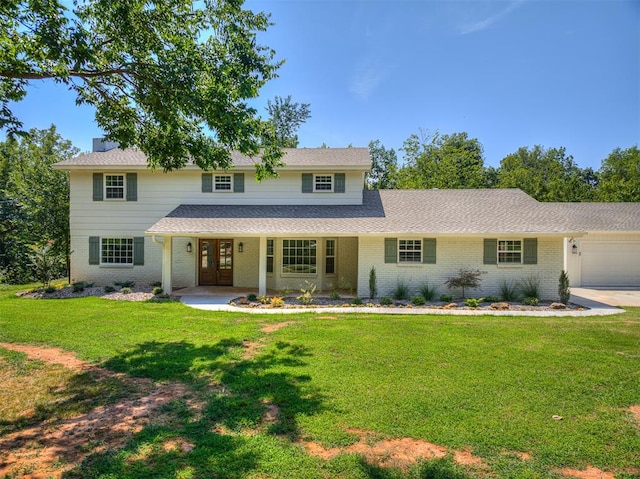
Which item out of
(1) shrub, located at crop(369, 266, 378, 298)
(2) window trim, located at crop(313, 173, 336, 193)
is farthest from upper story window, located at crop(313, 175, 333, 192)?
(1) shrub, located at crop(369, 266, 378, 298)

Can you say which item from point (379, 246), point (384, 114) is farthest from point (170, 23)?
point (384, 114)

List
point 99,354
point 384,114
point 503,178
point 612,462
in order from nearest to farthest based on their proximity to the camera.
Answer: point 612,462 → point 99,354 → point 384,114 → point 503,178

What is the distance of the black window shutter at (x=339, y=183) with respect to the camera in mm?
15297

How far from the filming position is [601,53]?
503 inches

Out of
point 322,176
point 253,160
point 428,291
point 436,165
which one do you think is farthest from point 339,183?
point 436,165

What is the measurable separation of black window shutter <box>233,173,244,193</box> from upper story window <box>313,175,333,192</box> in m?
3.22

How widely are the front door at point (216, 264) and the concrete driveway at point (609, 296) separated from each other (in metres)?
13.9

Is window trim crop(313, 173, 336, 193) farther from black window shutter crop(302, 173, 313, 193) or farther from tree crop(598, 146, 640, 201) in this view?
tree crop(598, 146, 640, 201)

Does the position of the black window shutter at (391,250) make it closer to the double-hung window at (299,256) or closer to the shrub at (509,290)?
the double-hung window at (299,256)

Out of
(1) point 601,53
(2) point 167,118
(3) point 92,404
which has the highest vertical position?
(1) point 601,53

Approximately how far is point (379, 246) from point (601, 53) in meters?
10.8

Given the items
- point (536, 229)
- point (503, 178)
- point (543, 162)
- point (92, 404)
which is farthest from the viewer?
point (543, 162)

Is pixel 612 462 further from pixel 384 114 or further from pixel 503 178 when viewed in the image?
pixel 503 178

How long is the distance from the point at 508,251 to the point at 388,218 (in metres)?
4.66
